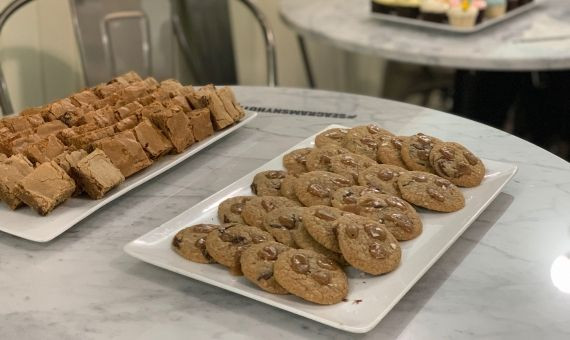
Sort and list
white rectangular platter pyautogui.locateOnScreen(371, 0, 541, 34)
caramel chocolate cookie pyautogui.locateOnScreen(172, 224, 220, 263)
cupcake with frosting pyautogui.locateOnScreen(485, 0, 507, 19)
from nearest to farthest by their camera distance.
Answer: caramel chocolate cookie pyautogui.locateOnScreen(172, 224, 220, 263) → white rectangular platter pyautogui.locateOnScreen(371, 0, 541, 34) → cupcake with frosting pyautogui.locateOnScreen(485, 0, 507, 19)

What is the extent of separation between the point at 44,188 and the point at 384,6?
4.28 feet

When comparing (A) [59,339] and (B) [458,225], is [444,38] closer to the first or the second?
(B) [458,225]

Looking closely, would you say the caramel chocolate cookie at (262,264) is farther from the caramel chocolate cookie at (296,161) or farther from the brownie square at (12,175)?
the brownie square at (12,175)

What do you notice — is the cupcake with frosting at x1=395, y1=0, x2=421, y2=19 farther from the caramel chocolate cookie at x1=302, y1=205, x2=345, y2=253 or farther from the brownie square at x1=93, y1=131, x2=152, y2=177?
the caramel chocolate cookie at x1=302, y1=205, x2=345, y2=253

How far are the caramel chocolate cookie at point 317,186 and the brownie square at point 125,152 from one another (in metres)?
0.29

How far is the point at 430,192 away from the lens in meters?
0.98

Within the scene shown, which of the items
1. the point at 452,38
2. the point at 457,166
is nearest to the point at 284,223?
the point at 457,166

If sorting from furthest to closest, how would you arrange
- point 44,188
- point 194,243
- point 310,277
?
point 44,188
point 194,243
point 310,277

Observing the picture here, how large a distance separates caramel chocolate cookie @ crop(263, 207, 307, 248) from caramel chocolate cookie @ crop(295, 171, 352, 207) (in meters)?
0.05

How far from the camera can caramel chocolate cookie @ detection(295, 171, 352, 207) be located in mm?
968

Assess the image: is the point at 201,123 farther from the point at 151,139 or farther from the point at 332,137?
the point at 332,137

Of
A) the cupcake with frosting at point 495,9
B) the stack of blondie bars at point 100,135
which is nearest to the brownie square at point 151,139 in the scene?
the stack of blondie bars at point 100,135

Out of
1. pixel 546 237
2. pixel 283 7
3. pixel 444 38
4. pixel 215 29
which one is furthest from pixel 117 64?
pixel 546 237

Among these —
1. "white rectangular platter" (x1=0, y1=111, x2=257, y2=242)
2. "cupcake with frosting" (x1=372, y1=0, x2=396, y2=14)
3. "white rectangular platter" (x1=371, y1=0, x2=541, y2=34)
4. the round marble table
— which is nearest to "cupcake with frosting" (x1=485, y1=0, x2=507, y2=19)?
"white rectangular platter" (x1=371, y1=0, x2=541, y2=34)
